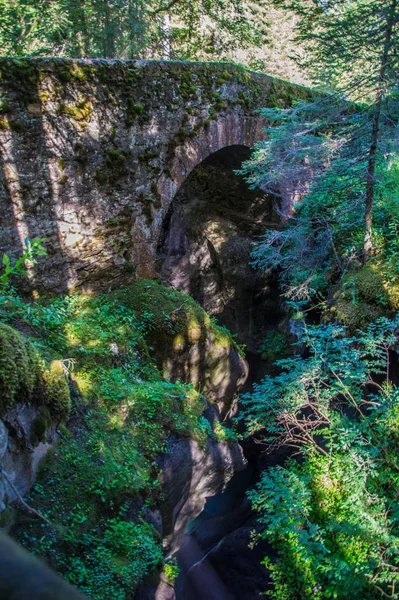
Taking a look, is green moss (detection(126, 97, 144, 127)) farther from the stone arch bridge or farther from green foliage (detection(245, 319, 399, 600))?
green foliage (detection(245, 319, 399, 600))

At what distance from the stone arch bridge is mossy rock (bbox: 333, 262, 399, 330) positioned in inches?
135

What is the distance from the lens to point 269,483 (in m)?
5.00

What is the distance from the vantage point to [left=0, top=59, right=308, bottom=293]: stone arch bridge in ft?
17.3

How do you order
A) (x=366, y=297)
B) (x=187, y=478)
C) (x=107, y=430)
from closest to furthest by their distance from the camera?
(x=107, y=430)
(x=187, y=478)
(x=366, y=297)

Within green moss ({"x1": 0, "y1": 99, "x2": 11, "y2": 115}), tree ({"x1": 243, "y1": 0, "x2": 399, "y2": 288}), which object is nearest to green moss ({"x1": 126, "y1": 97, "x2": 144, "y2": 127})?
green moss ({"x1": 0, "y1": 99, "x2": 11, "y2": 115})

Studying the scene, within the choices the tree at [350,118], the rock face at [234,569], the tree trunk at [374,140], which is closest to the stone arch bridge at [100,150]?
the tree at [350,118]

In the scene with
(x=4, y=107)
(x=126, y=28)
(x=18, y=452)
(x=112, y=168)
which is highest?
(x=126, y=28)

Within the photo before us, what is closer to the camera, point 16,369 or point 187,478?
point 16,369

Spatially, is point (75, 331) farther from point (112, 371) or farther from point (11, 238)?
point (11, 238)

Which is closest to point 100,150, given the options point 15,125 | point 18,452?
point 15,125

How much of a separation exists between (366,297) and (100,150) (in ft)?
15.7

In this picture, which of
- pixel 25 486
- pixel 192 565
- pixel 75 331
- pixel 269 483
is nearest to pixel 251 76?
pixel 75 331

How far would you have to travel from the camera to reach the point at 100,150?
237 inches

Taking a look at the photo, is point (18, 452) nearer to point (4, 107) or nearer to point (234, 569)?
point (4, 107)
